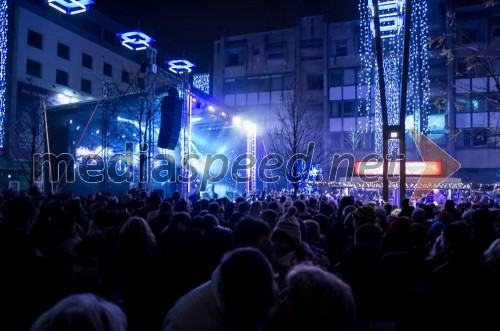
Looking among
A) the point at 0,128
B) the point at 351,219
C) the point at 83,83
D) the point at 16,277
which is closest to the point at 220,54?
the point at 83,83

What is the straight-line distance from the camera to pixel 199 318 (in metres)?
2.12

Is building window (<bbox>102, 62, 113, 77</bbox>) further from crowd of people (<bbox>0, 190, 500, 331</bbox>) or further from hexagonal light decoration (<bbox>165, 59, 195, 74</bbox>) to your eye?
crowd of people (<bbox>0, 190, 500, 331</bbox>)

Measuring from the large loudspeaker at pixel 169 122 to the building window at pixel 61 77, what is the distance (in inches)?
984

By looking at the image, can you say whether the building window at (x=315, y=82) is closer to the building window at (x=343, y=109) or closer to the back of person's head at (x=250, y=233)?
the building window at (x=343, y=109)

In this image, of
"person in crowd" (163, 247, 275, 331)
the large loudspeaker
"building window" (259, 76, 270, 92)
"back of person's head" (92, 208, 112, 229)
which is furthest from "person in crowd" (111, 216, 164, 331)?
"building window" (259, 76, 270, 92)

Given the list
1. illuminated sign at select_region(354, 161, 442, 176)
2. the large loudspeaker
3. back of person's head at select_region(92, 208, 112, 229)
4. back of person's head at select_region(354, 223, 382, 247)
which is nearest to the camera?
back of person's head at select_region(354, 223, 382, 247)

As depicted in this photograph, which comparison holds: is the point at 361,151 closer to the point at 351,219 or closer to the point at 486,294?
the point at 351,219

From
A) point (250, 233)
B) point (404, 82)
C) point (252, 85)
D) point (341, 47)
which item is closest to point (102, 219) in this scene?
point (250, 233)

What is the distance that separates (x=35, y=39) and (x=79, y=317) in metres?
37.2

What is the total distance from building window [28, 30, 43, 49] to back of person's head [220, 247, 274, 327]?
36216 mm

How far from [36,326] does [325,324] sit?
44.2 inches

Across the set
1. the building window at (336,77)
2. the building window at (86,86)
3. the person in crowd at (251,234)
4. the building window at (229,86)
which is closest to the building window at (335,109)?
the building window at (336,77)

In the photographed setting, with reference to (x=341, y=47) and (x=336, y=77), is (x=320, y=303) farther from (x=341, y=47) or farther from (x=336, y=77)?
(x=341, y=47)

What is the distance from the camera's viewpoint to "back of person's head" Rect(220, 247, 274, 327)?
188cm
